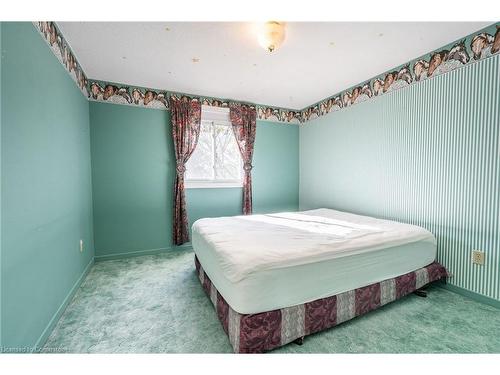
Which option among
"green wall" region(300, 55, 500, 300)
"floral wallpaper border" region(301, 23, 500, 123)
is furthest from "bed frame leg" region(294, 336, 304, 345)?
"floral wallpaper border" region(301, 23, 500, 123)

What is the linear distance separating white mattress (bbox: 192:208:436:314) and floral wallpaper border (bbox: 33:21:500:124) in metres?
1.60

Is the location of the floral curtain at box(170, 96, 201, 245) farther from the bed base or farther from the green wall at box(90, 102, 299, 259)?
the bed base

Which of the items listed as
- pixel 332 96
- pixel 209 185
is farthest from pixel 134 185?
pixel 332 96

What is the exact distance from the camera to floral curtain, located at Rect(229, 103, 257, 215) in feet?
11.4

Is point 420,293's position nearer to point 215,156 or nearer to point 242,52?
point 242,52

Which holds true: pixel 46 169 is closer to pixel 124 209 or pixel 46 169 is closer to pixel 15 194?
pixel 15 194

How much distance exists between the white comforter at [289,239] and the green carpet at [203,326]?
53cm

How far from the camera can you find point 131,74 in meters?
2.56

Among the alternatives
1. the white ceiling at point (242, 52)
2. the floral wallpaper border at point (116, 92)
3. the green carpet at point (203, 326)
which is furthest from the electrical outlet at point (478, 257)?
the floral wallpaper border at point (116, 92)

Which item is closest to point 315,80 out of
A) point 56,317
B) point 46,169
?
point 46,169

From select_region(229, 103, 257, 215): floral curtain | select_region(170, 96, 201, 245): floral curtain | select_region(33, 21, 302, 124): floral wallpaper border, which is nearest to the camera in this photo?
select_region(33, 21, 302, 124): floral wallpaper border

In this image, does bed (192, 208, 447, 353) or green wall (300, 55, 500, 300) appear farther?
green wall (300, 55, 500, 300)

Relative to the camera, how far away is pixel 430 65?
2115 mm

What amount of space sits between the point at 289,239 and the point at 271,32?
63.5 inches
